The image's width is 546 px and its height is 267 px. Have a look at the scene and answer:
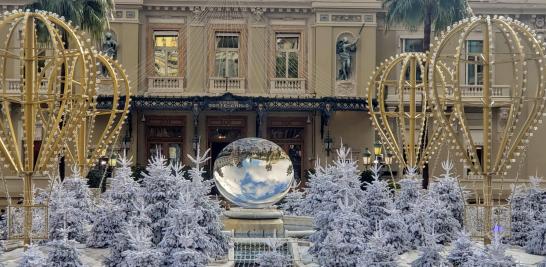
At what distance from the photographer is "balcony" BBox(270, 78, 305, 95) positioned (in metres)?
44.6

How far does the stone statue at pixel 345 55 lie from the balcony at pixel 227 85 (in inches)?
189

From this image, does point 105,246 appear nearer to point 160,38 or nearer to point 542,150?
point 160,38

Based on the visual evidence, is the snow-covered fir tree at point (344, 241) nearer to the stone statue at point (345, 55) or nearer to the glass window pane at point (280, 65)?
the stone statue at point (345, 55)

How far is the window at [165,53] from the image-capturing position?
45406mm

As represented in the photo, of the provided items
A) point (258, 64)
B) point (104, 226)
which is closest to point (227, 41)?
point (258, 64)

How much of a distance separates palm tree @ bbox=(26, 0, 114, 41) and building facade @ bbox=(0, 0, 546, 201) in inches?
342

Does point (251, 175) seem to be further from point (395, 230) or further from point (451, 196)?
point (451, 196)

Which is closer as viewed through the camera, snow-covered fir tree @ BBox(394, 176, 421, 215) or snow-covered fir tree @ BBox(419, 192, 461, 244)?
snow-covered fir tree @ BBox(419, 192, 461, 244)

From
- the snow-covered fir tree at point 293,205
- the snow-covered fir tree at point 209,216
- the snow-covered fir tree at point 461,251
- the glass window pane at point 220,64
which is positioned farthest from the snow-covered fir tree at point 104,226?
the glass window pane at point 220,64

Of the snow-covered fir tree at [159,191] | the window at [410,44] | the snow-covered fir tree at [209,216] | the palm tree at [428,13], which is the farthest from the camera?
the window at [410,44]

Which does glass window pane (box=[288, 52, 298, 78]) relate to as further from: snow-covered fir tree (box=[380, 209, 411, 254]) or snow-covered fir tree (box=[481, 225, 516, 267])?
snow-covered fir tree (box=[481, 225, 516, 267])

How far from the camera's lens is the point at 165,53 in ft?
149

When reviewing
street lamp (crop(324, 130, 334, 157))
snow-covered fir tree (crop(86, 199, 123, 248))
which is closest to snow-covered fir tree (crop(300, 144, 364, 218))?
snow-covered fir tree (crop(86, 199, 123, 248))

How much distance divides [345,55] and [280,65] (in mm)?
3310
